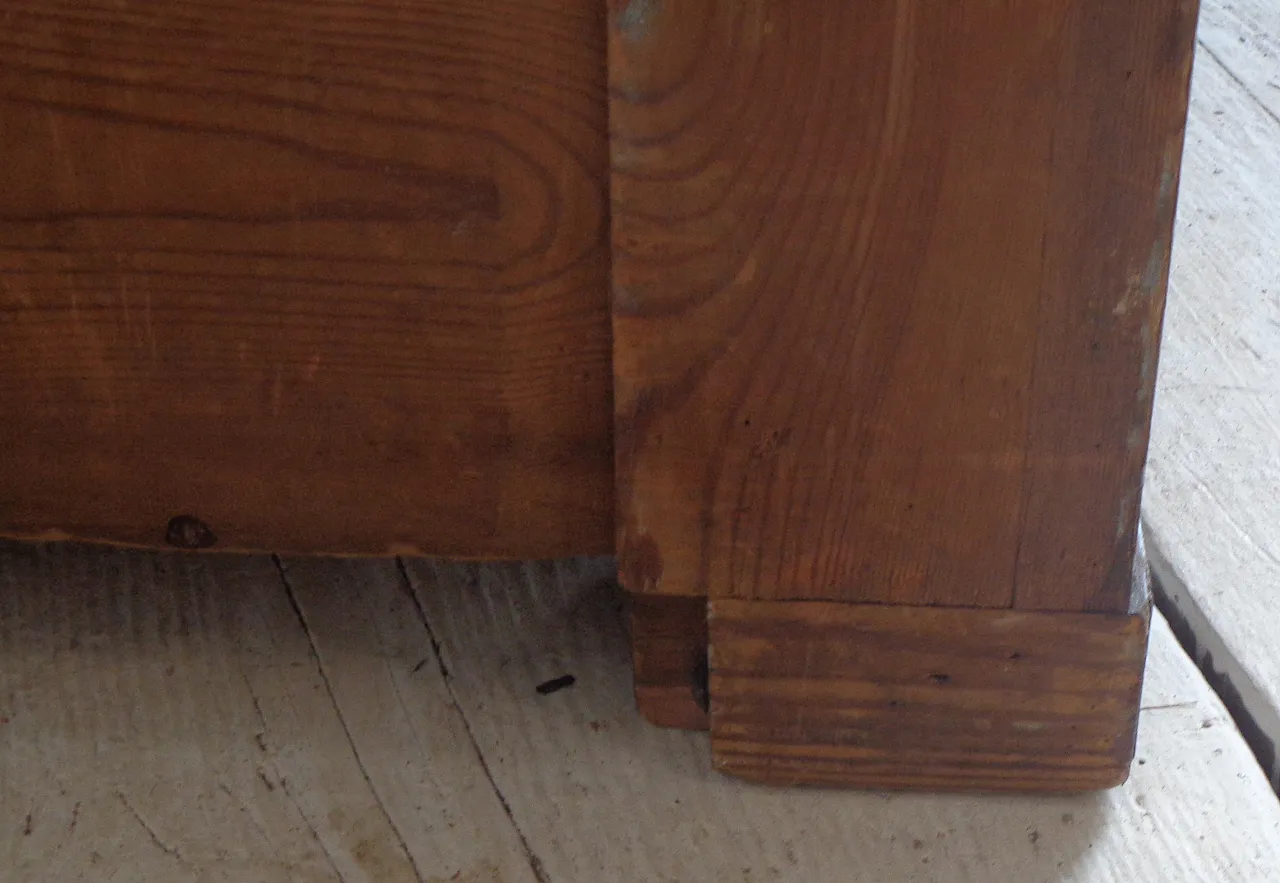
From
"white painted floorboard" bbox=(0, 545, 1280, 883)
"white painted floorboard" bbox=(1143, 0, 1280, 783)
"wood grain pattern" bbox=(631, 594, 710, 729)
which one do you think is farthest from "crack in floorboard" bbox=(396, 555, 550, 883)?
"white painted floorboard" bbox=(1143, 0, 1280, 783)

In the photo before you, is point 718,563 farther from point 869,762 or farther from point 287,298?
point 287,298

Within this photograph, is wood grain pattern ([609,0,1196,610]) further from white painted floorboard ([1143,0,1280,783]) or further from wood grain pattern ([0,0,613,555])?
white painted floorboard ([1143,0,1280,783])

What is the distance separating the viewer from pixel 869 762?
0.90 meters

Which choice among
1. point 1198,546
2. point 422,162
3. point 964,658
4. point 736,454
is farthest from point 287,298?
point 1198,546

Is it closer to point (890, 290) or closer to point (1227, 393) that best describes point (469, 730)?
point (890, 290)

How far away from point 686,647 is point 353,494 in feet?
0.75

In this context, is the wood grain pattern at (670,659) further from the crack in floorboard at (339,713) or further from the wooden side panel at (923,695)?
the crack in floorboard at (339,713)

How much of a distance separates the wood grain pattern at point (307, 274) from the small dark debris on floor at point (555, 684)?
0.12 meters

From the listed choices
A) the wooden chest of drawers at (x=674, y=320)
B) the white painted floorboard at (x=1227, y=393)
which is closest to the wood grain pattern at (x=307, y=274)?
the wooden chest of drawers at (x=674, y=320)

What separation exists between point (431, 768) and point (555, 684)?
0.11 meters

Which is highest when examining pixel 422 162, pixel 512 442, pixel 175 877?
pixel 422 162

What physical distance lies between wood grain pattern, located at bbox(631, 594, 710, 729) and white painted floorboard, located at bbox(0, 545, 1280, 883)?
20 mm

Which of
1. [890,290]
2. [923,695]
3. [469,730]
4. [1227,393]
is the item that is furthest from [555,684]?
[1227,393]

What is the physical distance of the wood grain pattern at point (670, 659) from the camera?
910 mm
